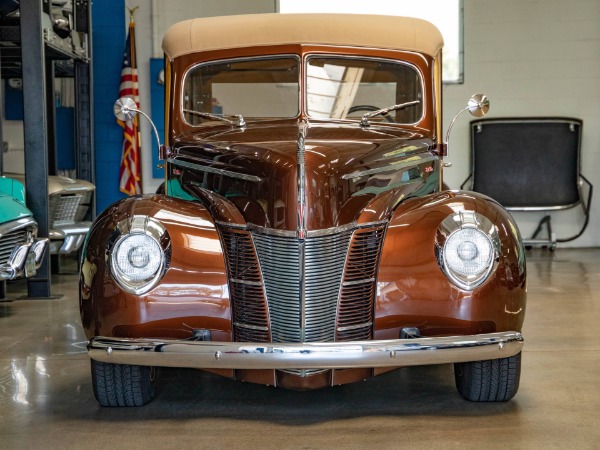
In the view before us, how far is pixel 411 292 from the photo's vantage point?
3.20 meters

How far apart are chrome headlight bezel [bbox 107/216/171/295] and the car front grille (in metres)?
0.26

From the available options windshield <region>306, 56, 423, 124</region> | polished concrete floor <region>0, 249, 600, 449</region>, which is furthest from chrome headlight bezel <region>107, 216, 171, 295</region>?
windshield <region>306, 56, 423, 124</region>

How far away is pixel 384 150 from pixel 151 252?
45.1 inches

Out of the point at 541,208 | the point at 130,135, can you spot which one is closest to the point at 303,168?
the point at 541,208

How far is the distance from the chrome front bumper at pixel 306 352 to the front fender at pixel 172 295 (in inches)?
4.6

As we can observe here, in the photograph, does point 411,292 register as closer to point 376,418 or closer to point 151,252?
point 376,418

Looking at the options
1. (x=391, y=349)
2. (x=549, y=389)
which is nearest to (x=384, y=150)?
(x=391, y=349)

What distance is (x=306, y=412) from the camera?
11.3 ft

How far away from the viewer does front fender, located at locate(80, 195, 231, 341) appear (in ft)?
10.5

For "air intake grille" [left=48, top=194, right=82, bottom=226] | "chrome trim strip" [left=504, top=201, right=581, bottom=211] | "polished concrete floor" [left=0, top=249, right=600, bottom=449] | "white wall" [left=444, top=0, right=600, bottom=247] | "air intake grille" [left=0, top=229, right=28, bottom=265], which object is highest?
"white wall" [left=444, top=0, right=600, bottom=247]

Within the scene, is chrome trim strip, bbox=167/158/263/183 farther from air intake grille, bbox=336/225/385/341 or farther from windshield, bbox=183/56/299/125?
air intake grille, bbox=336/225/385/341

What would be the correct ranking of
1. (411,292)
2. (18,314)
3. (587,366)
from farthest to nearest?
1. (18,314)
2. (587,366)
3. (411,292)

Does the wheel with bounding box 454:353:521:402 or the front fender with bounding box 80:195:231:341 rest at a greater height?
the front fender with bounding box 80:195:231:341

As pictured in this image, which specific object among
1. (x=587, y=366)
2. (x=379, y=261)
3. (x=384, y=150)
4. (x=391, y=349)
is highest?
(x=384, y=150)
